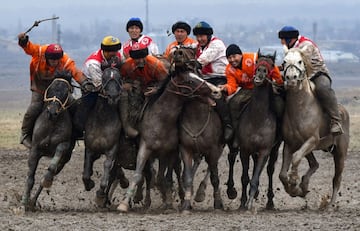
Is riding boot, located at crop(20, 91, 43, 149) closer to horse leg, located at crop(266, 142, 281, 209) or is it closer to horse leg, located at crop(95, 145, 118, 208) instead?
horse leg, located at crop(95, 145, 118, 208)

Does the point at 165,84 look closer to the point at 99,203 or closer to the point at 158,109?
the point at 158,109

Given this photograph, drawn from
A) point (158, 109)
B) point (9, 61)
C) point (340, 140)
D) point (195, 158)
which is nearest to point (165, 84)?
point (158, 109)

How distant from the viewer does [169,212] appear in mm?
15820

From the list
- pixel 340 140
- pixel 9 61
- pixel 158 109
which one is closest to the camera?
pixel 158 109

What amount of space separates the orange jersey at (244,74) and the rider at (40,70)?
6.31 feet

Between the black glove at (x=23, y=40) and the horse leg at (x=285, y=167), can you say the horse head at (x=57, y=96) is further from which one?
the horse leg at (x=285, y=167)

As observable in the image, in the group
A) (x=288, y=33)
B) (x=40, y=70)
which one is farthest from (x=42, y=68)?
(x=288, y=33)

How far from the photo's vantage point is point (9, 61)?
3976 inches

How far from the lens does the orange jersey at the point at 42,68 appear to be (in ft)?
53.0

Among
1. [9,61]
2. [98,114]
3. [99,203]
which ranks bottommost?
[9,61]

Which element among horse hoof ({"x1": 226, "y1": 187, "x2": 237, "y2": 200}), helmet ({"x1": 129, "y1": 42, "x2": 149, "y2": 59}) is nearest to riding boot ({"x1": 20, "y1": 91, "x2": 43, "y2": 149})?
helmet ({"x1": 129, "y1": 42, "x2": 149, "y2": 59})

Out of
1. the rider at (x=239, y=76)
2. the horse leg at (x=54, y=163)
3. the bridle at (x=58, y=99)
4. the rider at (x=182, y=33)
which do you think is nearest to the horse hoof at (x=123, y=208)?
the horse leg at (x=54, y=163)

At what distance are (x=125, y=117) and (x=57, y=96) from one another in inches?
38.7

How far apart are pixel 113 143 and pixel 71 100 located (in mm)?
798
